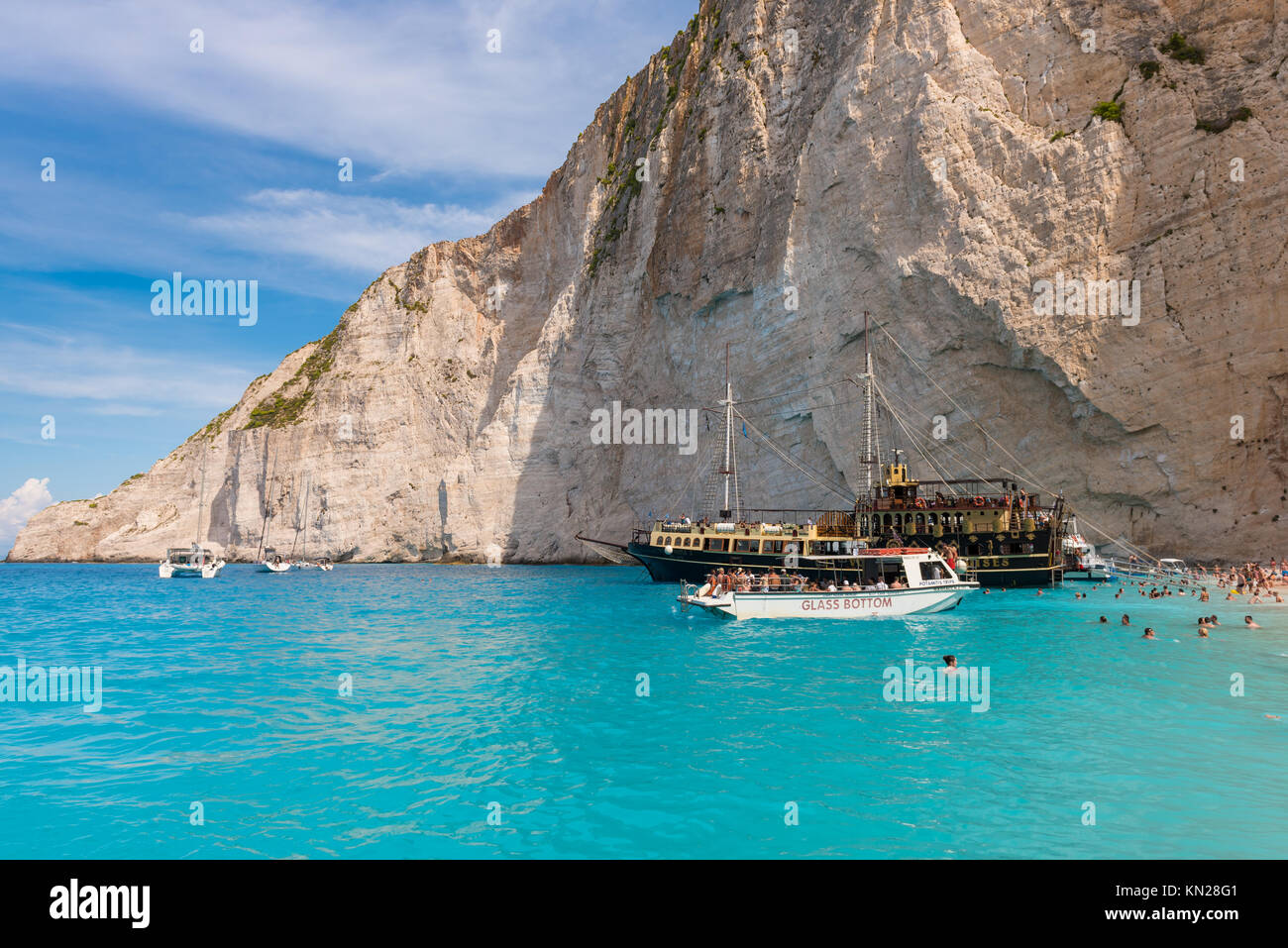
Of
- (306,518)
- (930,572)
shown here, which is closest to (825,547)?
(930,572)

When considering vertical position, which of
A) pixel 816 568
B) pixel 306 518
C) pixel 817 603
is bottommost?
pixel 817 603

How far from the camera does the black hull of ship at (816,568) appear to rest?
144 ft

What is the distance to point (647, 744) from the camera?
494 inches

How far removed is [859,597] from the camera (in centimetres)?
2981

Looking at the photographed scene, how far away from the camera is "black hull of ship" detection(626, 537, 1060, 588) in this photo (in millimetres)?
43750

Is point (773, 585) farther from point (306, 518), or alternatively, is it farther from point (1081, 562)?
point (306, 518)

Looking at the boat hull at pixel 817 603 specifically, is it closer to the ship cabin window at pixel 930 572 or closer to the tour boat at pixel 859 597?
the tour boat at pixel 859 597

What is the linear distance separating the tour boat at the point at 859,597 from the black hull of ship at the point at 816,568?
7.95 metres

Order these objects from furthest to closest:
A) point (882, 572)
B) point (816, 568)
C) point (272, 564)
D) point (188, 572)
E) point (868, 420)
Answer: point (272, 564), point (188, 572), point (868, 420), point (816, 568), point (882, 572)

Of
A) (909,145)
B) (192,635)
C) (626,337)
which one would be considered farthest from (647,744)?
(626,337)

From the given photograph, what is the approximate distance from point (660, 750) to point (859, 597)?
19.5 meters

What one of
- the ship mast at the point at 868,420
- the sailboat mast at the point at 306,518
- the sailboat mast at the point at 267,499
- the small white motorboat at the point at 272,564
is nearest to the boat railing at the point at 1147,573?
the ship mast at the point at 868,420
